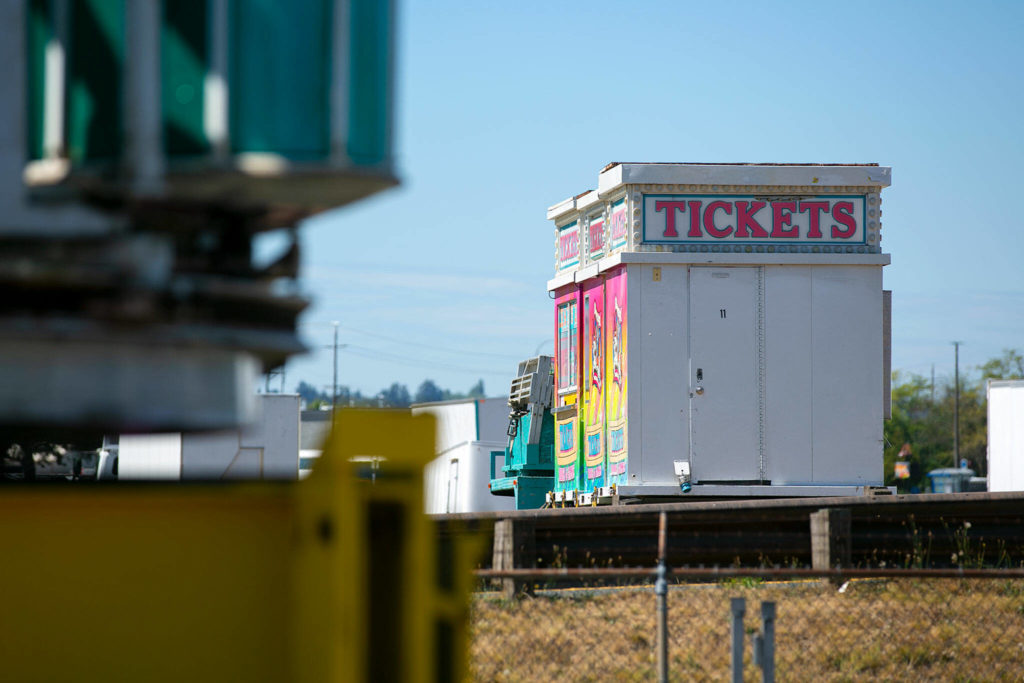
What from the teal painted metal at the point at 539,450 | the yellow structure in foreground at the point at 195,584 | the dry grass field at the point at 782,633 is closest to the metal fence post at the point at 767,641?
the dry grass field at the point at 782,633

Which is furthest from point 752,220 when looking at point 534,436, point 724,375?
point 534,436

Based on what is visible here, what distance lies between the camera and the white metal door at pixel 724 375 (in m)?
14.4

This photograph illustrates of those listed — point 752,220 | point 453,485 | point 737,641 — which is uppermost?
point 752,220

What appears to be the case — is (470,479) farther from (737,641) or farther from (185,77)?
(185,77)

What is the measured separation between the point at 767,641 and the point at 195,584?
11.6 feet

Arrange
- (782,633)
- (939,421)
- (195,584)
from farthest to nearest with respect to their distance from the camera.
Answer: (939,421) → (782,633) → (195,584)

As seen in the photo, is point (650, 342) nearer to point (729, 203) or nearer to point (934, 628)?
point (729, 203)

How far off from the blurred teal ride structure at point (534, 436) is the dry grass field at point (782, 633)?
9134mm

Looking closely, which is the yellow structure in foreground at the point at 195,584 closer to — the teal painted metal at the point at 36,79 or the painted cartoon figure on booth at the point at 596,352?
the teal painted metal at the point at 36,79

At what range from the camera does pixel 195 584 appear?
342 cm

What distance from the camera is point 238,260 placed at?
3432mm

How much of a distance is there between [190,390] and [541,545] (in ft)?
21.1

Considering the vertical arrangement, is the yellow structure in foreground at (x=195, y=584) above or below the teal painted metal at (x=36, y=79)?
below

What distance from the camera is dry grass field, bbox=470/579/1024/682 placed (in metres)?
8.12
